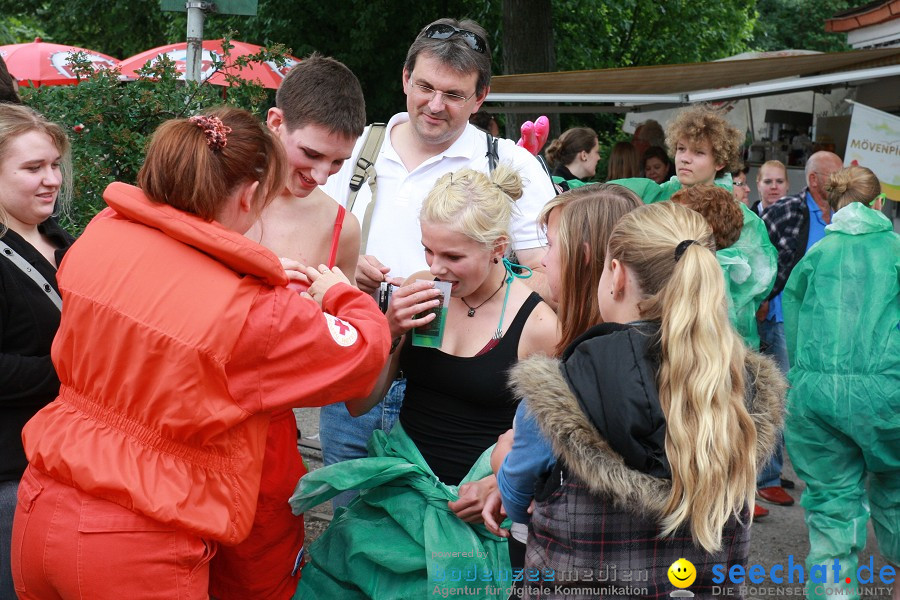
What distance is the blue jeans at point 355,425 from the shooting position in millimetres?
3141

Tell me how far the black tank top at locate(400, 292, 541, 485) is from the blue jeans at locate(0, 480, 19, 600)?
1.21 m

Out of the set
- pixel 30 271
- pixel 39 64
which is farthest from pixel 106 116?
pixel 39 64

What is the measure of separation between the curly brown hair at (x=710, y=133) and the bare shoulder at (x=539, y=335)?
287cm

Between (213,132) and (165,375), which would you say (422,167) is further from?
(165,375)

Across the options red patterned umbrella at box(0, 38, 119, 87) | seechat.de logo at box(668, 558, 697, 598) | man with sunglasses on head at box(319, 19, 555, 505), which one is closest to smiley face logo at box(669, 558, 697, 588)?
seechat.de logo at box(668, 558, 697, 598)

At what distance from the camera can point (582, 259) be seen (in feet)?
8.11

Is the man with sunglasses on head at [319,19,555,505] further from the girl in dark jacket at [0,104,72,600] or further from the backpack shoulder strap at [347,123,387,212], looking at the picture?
the girl in dark jacket at [0,104,72,600]

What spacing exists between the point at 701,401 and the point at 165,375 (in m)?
1.20

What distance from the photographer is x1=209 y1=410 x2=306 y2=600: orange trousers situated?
248 cm

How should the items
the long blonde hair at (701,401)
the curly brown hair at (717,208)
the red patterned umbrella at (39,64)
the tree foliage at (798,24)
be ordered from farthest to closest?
the tree foliage at (798,24) → the red patterned umbrella at (39,64) → the curly brown hair at (717,208) → the long blonde hair at (701,401)

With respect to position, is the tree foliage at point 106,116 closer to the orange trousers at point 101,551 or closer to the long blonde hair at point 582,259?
the orange trousers at point 101,551

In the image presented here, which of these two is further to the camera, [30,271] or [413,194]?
[413,194]

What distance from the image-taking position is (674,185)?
226 inches

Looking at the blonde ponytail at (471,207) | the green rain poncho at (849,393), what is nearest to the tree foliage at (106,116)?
the blonde ponytail at (471,207)
